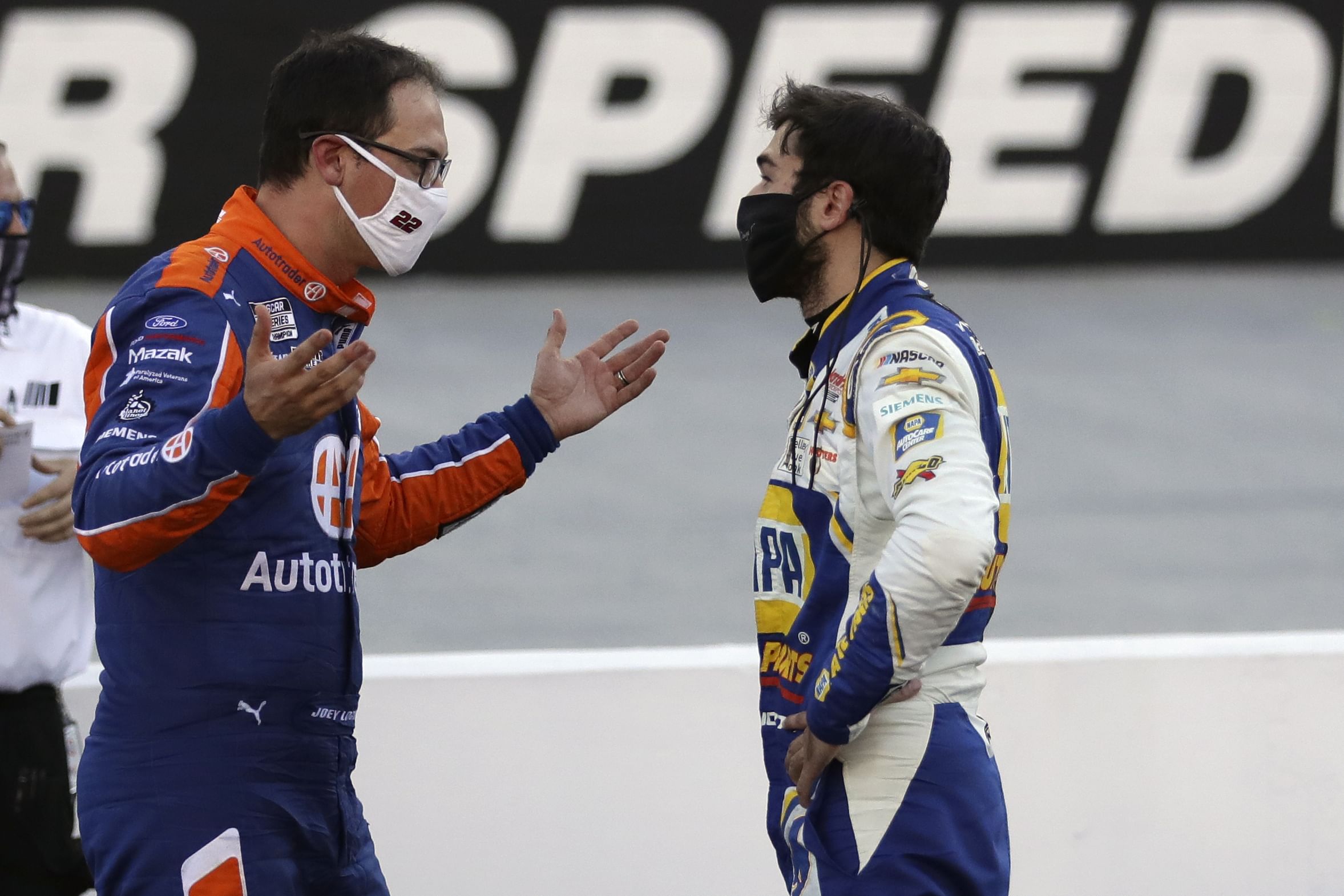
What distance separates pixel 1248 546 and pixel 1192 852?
9.87ft

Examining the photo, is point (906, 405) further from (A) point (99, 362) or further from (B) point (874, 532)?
(A) point (99, 362)

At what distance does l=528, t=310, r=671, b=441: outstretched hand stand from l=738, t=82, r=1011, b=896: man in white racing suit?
33 cm

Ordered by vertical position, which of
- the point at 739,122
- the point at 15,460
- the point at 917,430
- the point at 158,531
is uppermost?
the point at 739,122

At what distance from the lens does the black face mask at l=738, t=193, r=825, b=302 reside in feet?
8.52

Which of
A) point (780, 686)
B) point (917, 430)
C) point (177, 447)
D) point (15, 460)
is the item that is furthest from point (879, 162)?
point (15, 460)

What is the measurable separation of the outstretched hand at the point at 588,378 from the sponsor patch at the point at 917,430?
2.15 ft

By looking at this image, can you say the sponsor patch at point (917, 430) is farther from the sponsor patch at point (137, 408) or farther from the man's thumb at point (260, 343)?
the sponsor patch at point (137, 408)

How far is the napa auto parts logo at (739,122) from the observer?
33.8 feet

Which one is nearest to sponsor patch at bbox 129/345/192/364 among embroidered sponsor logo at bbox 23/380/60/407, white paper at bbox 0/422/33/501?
white paper at bbox 0/422/33/501

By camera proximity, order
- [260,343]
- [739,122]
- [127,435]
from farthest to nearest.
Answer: [739,122]
[127,435]
[260,343]

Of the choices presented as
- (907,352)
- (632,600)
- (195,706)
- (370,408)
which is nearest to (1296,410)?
(632,600)

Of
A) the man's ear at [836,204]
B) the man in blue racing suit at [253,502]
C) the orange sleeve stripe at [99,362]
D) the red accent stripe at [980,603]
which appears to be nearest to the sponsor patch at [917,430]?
the red accent stripe at [980,603]

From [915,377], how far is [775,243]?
17.4 inches

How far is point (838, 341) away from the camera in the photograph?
249 cm
